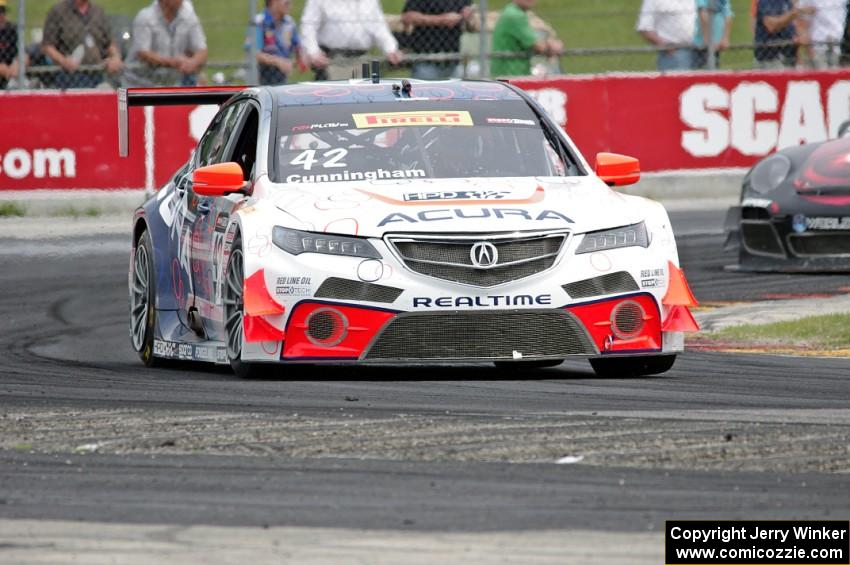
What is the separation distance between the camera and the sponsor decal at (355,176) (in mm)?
8898

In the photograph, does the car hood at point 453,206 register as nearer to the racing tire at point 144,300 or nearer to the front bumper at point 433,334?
the front bumper at point 433,334

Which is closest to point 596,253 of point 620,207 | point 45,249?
point 620,207

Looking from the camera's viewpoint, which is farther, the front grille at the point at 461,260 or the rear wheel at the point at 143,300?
the rear wheel at the point at 143,300

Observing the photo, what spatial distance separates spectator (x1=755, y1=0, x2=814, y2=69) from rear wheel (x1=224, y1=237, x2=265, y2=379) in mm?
11400

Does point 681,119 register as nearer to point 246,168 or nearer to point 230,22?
point 230,22

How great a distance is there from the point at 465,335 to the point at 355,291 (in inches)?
19.4

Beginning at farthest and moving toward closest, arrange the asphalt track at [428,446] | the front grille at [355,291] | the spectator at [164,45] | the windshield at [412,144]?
the spectator at [164,45] → the windshield at [412,144] → the front grille at [355,291] → the asphalt track at [428,446]

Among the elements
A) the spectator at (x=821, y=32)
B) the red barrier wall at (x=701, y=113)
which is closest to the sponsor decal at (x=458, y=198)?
the red barrier wall at (x=701, y=113)

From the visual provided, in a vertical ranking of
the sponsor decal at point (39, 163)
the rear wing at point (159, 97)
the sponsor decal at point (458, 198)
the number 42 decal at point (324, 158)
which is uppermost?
the rear wing at point (159, 97)

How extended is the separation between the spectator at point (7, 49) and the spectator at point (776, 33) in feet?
Result: 23.1

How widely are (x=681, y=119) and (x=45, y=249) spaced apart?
6.61 metres

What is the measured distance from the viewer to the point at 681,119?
19016 mm

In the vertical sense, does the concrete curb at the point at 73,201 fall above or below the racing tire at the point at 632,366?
below

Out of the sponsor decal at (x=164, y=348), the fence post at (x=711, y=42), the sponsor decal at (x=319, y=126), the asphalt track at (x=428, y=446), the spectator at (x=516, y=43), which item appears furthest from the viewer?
the fence post at (x=711, y=42)
